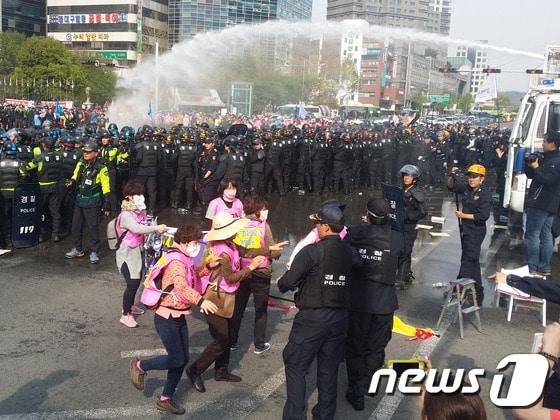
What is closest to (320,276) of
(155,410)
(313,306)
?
(313,306)

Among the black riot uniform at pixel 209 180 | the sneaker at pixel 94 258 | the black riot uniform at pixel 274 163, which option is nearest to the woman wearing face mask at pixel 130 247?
the sneaker at pixel 94 258

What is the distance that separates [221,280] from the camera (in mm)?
5125

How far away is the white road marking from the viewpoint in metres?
4.69

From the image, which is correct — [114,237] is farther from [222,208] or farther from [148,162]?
[148,162]

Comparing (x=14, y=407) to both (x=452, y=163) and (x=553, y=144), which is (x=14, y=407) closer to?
(x=553, y=144)

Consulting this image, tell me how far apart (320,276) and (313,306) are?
9.2 inches

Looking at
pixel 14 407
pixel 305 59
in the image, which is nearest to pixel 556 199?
pixel 14 407

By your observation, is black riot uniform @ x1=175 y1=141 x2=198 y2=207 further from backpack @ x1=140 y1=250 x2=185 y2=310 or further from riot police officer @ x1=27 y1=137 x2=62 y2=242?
backpack @ x1=140 y1=250 x2=185 y2=310

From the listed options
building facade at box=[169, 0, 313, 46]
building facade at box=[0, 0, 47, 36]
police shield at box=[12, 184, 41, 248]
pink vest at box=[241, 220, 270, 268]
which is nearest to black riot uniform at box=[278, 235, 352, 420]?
pink vest at box=[241, 220, 270, 268]

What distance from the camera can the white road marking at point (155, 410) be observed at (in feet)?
15.4

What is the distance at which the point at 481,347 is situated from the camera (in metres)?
6.55

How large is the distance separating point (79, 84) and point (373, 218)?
50.5 m

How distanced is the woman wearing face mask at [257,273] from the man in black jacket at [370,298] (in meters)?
0.92

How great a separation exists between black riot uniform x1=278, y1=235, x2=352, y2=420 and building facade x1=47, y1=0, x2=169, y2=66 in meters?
85.2
